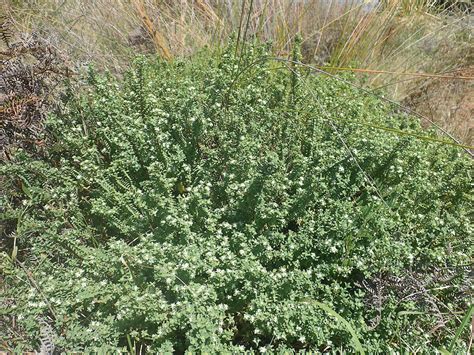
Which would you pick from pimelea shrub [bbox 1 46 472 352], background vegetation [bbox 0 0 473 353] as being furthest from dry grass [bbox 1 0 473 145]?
pimelea shrub [bbox 1 46 472 352]

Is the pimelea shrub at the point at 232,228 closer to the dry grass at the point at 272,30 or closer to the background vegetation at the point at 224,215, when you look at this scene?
the background vegetation at the point at 224,215

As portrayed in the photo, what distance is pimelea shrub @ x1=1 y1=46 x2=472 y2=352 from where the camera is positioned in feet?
6.13

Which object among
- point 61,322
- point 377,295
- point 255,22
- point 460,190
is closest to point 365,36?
point 255,22

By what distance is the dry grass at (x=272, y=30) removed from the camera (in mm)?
3721

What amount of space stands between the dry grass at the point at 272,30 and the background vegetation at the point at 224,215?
0.71m

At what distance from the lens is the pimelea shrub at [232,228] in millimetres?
1869

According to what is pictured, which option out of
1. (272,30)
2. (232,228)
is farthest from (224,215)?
(272,30)

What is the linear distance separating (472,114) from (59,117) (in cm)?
326

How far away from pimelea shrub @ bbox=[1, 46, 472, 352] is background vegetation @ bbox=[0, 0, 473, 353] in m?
0.01

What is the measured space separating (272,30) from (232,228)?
8.06 ft

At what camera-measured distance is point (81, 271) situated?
200 cm

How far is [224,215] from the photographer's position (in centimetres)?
223

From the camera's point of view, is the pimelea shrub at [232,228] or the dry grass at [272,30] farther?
the dry grass at [272,30]

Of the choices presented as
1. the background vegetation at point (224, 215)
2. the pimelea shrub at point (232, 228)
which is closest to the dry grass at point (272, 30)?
the background vegetation at point (224, 215)
